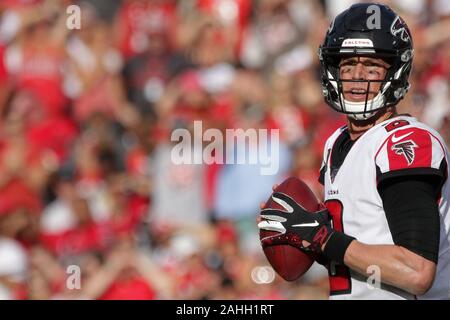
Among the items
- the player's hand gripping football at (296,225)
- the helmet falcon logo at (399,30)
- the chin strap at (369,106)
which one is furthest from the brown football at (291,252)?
the helmet falcon logo at (399,30)

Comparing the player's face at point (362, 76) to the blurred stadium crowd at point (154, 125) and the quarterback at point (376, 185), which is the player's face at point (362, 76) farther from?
the blurred stadium crowd at point (154, 125)

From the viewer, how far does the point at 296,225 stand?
3785 millimetres

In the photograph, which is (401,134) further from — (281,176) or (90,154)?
(90,154)

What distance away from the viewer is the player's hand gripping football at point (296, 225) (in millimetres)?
3738

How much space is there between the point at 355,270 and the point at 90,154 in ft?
18.3

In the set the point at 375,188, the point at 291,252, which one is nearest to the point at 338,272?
the point at 291,252

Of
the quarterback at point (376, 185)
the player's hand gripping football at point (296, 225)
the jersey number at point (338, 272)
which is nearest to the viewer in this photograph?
the quarterback at point (376, 185)

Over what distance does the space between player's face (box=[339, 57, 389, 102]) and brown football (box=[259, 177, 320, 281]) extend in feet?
1.43

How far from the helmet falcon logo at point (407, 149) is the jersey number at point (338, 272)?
377 mm

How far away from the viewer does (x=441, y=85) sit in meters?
8.38

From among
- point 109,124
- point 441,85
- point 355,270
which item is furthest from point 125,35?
point 355,270

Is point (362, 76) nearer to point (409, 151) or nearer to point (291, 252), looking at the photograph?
point (409, 151)

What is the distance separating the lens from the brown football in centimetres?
390

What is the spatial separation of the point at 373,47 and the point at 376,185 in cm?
59
